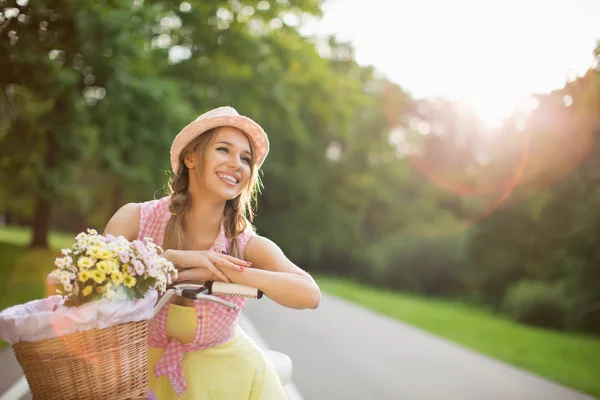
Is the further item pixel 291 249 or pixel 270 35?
pixel 291 249

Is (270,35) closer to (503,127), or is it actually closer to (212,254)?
(503,127)

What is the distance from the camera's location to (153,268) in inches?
95.1

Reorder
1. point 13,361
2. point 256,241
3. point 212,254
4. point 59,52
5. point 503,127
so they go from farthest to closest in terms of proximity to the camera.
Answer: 1. point 503,127
2. point 59,52
3. point 13,361
4. point 256,241
5. point 212,254

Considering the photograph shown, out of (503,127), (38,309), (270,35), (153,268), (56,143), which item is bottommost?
(38,309)

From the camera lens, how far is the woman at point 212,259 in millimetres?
2895

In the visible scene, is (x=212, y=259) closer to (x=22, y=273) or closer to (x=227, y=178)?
(x=227, y=178)

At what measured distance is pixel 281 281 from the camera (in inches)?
116

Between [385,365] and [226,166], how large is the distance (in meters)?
6.23

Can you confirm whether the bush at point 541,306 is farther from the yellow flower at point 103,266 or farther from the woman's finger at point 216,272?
the yellow flower at point 103,266

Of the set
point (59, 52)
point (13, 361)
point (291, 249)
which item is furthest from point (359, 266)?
point (13, 361)

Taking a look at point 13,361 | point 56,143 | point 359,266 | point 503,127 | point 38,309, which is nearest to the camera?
point 38,309

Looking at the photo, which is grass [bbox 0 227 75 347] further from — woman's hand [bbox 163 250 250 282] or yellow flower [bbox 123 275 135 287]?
yellow flower [bbox 123 275 135 287]

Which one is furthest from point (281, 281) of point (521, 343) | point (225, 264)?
point (521, 343)

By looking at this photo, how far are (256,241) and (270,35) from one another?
19.7 m
